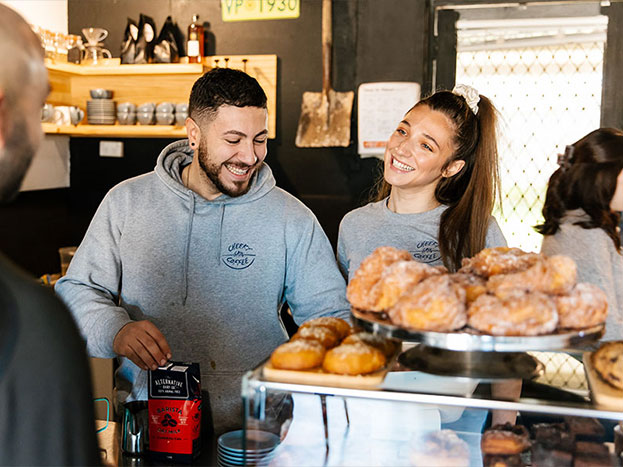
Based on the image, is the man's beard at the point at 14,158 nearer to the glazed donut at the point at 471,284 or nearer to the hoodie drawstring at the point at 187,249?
the glazed donut at the point at 471,284

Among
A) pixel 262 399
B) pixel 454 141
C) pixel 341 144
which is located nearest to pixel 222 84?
pixel 454 141

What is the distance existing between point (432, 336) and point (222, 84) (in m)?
1.19

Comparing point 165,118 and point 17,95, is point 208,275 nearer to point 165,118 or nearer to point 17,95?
point 17,95

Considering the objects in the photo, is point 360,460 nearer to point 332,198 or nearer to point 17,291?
point 17,291

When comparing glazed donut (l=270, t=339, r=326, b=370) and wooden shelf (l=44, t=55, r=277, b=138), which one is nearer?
glazed donut (l=270, t=339, r=326, b=370)

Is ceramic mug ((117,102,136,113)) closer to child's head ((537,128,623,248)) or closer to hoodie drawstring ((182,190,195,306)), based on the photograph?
hoodie drawstring ((182,190,195,306))

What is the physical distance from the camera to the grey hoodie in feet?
6.48

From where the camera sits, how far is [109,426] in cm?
177

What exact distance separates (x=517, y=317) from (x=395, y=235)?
106 centimetres

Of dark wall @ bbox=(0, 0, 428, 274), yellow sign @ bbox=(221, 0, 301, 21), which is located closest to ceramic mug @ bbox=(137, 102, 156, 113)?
dark wall @ bbox=(0, 0, 428, 274)

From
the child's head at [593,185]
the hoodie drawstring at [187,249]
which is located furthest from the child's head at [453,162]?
the hoodie drawstring at [187,249]

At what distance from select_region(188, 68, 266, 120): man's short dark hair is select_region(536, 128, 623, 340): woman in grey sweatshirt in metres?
1.13

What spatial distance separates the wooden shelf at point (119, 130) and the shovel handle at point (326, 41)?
819 mm

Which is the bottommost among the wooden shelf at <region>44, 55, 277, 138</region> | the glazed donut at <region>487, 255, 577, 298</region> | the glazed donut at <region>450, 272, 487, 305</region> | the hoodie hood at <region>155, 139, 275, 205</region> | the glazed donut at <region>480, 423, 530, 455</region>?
the glazed donut at <region>480, 423, 530, 455</region>
